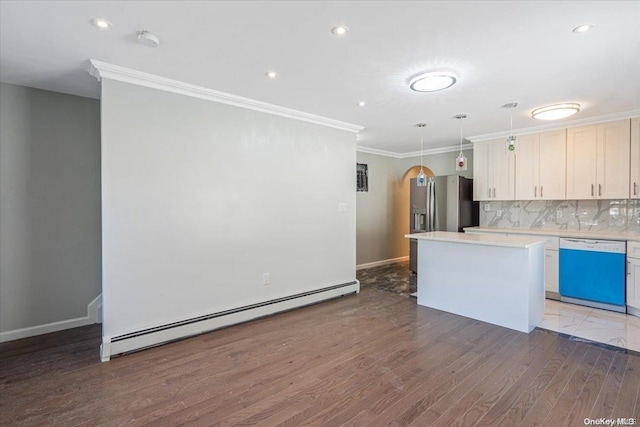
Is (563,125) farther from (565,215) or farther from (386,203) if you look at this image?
(386,203)

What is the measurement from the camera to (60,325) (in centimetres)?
348

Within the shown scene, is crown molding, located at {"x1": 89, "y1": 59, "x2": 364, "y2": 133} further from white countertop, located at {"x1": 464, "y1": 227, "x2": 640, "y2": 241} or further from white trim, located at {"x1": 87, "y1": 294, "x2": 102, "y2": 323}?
white countertop, located at {"x1": 464, "y1": 227, "x2": 640, "y2": 241}

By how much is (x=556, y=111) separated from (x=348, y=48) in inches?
120

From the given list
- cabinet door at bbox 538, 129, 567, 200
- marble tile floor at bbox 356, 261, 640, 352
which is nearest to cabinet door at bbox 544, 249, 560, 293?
marble tile floor at bbox 356, 261, 640, 352

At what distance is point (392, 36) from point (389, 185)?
5174 mm

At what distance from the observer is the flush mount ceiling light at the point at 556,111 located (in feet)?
12.5

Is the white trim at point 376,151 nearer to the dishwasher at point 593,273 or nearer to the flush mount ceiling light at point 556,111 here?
the flush mount ceiling light at point 556,111

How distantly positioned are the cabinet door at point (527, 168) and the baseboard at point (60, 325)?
622 centimetres

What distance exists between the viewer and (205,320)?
11.1 feet

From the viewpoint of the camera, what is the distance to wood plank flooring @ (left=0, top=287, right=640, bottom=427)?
2045 millimetres

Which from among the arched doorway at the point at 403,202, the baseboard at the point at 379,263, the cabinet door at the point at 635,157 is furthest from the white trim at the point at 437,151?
the baseboard at the point at 379,263

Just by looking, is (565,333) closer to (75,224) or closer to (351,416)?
(351,416)

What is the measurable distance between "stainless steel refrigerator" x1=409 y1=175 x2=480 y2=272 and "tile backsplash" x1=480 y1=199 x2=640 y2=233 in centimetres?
40

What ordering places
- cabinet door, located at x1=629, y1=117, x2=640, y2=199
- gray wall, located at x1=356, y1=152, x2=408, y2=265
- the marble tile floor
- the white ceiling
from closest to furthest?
the white ceiling
the marble tile floor
cabinet door, located at x1=629, y1=117, x2=640, y2=199
gray wall, located at x1=356, y1=152, x2=408, y2=265
